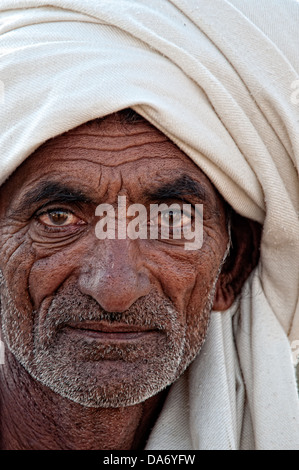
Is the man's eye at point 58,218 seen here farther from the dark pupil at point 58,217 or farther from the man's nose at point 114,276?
the man's nose at point 114,276

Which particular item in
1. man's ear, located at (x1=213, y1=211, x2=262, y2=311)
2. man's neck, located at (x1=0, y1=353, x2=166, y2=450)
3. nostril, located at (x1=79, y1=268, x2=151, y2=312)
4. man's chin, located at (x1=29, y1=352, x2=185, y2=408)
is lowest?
man's neck, located at (x1=0, y1=353, x2=166, y2=450)

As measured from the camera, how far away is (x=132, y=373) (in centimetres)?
279

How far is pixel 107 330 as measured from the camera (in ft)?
9.12

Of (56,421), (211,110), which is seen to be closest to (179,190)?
(211,110)

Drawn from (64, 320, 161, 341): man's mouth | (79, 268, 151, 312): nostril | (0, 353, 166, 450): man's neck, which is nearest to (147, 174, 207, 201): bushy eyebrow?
(79, 268, 151, 312): nostril

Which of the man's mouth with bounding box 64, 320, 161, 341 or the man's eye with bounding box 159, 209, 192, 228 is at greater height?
the man's eye with bounding box 159, 209, 192, 228

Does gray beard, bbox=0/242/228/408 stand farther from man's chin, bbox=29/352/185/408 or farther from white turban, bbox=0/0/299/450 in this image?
white turban, bbox=0/0/299/450

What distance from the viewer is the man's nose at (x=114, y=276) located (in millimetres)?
2674

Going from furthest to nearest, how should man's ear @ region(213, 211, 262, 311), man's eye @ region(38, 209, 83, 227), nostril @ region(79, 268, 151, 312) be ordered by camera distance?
man's ear @ region(213, 211, 262, 311) → man's eye @ region(38, 209, 83, 227) → nostril @ region(79, 268, 151, 312)

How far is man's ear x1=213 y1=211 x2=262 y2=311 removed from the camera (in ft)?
10.9

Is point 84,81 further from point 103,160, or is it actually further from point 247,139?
point 247,139

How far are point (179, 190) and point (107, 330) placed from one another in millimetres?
619

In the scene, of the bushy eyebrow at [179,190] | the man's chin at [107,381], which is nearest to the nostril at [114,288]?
the man's chin at [107,381]
